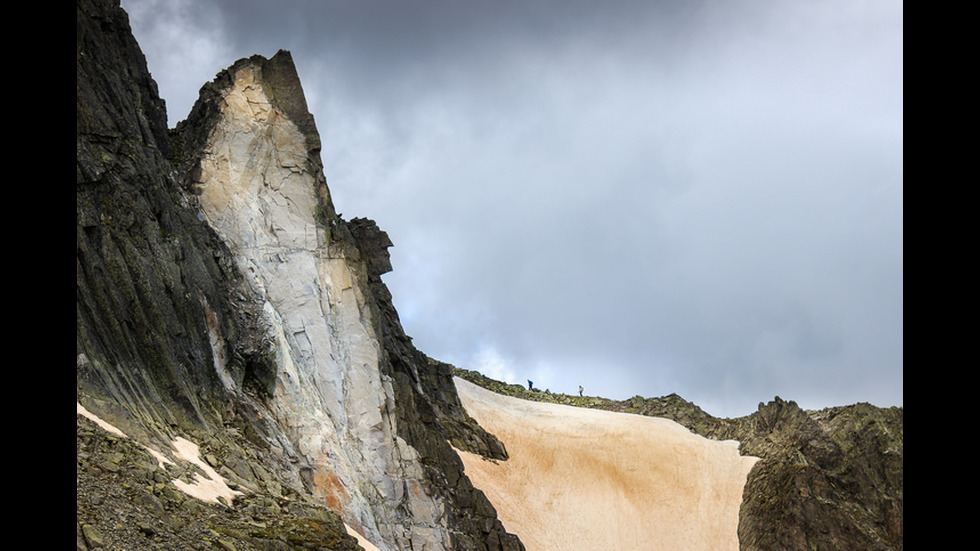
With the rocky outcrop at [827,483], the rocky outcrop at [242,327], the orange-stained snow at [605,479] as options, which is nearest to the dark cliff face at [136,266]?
the rocky outcrop at [242,327]

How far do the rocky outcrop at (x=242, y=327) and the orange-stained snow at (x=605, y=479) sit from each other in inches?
299

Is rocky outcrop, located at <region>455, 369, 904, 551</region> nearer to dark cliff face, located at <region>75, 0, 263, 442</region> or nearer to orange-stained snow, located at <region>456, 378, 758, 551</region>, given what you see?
orange-stained snow, located at <region>456, 378, 758, 551</region>

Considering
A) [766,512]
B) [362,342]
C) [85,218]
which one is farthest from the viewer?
[766,512]

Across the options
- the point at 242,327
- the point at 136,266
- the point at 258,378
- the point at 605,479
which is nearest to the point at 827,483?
the point at 605,479

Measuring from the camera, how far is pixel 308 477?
37.1m

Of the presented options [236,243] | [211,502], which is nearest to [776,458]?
[236,243]

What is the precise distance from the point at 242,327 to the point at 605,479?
110ft

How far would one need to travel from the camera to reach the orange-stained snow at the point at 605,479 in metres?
57.2

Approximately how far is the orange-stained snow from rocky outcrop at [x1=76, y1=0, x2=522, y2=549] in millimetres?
7585

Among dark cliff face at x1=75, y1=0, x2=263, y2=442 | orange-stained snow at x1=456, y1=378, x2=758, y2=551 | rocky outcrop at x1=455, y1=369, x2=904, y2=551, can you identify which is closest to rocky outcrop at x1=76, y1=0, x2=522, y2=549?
dark cliff face at x1=75, y1=0, x2=263, y2=442

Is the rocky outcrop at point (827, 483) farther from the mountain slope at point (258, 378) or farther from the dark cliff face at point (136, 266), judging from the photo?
the dark cliff face at point (136, 266)

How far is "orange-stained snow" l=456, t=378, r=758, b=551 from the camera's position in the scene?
57250mm

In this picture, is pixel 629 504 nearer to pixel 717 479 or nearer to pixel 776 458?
pixel 717 479
